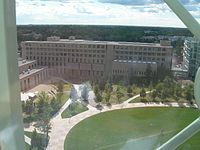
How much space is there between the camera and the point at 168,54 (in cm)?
115

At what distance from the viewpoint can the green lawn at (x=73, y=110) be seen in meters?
1.17

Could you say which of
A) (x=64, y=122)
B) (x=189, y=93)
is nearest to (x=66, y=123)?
(x=64, y=122)

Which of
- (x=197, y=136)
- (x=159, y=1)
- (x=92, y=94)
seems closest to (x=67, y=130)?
(x=92, y=94)

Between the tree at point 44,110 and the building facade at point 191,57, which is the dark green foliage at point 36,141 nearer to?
the tree at point 44,110

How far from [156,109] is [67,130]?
37 centimetres

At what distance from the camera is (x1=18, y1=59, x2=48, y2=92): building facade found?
3.63 feet

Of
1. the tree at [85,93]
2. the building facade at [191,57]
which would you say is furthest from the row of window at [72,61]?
the building facade at [191,57]

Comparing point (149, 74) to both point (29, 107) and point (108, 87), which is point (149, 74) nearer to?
point (108, 87)

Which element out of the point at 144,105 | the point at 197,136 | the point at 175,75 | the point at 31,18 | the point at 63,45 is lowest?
the point at 197,136

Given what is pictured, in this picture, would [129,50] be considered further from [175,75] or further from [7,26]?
[7,26]

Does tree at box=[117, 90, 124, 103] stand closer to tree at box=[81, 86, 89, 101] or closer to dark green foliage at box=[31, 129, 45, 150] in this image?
tree at box=[81, 86, 89, 101]

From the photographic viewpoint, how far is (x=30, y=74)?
1135mm

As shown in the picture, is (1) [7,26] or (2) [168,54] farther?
(2) [168,54]

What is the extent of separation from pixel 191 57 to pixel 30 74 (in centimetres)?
63
